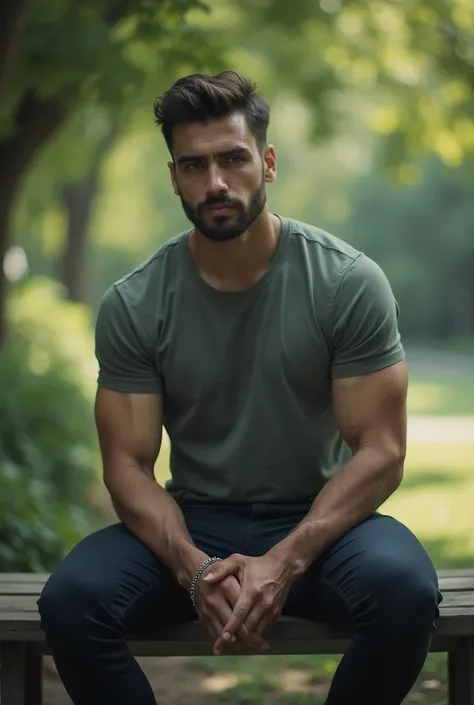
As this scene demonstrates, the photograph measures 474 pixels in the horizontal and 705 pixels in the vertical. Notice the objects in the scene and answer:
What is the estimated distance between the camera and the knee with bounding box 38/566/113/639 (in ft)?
11.2

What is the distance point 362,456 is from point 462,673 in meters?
0.84

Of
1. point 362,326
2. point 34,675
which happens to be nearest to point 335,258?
point 362,326

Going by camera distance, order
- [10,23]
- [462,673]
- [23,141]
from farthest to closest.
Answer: [23,141], [10,23], [462,673]

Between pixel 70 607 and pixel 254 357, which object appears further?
pixel 254 357

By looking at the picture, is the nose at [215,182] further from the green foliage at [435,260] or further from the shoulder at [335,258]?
the green foliage at [435,260]

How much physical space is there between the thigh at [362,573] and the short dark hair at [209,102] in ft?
4.01

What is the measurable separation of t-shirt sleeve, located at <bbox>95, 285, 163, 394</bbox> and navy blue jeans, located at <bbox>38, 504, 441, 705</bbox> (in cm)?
47

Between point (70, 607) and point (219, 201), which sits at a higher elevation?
point (219, 201)

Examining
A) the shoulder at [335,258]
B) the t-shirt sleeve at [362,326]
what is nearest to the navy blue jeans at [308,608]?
the t-shirt sleeve at [362,326]

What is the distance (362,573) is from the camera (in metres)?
3.41

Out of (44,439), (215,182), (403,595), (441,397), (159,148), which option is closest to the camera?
(403,595)

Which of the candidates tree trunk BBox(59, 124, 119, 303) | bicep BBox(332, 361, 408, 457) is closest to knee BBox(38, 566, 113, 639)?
bicep BBox(332, 361, 408, 457)

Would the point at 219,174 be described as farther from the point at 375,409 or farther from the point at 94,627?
the point at 94,627

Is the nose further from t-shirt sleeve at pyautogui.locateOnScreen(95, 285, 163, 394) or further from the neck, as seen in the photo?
t-shirt sleeve at pyautogui.locateOnScreen(95, 285, 163, 394)
